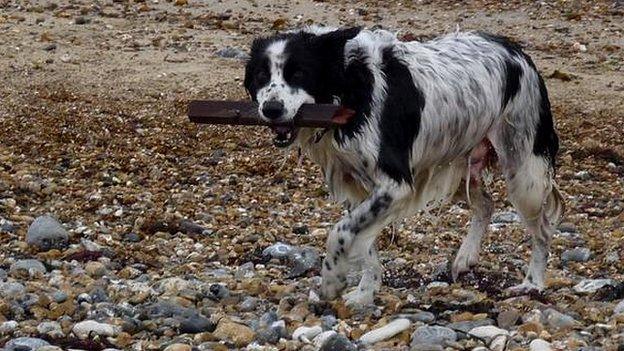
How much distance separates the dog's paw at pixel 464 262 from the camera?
8219mm

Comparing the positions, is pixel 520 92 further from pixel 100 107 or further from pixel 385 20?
pixel 385 20

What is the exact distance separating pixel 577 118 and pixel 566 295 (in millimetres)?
6763

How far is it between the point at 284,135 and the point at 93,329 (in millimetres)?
1504

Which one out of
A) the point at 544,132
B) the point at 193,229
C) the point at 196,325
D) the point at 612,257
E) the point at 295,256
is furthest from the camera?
the point at 193,229

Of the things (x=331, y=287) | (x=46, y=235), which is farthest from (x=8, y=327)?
(x=46, y=235)

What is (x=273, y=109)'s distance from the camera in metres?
6.79

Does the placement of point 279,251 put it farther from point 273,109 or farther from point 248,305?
point 273,109

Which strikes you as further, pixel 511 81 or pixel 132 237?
pixel 132 237

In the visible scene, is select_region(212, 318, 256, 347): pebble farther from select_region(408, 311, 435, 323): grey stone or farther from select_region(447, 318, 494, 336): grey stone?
select_region(447, 318, 494, 336): grey stone

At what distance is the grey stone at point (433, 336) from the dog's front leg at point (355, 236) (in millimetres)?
1015

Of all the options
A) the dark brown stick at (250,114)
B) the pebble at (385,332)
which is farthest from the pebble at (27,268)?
the pebble at (385,332)

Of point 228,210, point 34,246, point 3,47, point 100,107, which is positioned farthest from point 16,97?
point 34,246

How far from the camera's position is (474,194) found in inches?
334

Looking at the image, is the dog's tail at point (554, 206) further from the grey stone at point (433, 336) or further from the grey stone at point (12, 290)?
the grey stone at point (12, 290)
